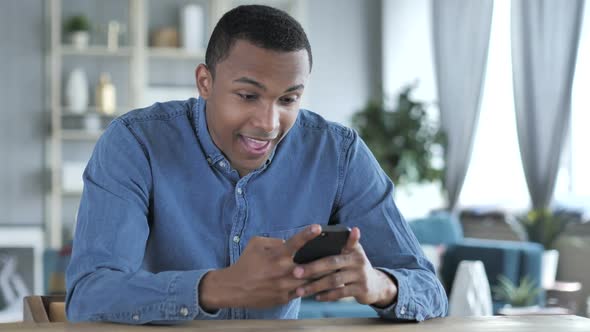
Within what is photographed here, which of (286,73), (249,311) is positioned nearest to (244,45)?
(286,73)

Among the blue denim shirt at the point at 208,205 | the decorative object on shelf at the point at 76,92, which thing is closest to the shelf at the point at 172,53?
the decorative object on shelf at the point at 76,92

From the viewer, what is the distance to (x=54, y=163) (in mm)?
7227

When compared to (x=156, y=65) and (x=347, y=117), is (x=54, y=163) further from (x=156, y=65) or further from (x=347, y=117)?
(x=347, y=117)

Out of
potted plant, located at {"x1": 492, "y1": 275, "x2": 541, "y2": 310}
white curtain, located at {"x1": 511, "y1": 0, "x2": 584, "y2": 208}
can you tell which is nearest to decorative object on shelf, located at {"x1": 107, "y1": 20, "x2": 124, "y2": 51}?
white curtain, located at {"x1": 511, "y1": 0, "x2": 584, "y2": 208}

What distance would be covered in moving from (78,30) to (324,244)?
619cm

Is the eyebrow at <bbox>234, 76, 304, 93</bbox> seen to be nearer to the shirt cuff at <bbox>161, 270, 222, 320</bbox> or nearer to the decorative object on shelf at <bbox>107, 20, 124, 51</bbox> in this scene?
the shirt cuff at <bbox>161, 270, 222, 320</bbox>

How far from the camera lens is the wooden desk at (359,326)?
139cm

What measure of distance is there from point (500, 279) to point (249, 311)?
14.4 ft

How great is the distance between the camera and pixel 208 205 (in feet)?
5.80

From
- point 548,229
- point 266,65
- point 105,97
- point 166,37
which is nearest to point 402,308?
point 266,65

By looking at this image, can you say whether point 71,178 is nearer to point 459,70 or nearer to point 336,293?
point 459,70

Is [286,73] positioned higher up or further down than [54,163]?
higher up

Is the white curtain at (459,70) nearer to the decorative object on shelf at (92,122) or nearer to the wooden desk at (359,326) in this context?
the decorative object on shelf at (92,122)

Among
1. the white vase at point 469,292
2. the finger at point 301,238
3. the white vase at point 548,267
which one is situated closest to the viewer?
the finger at point 301,238
